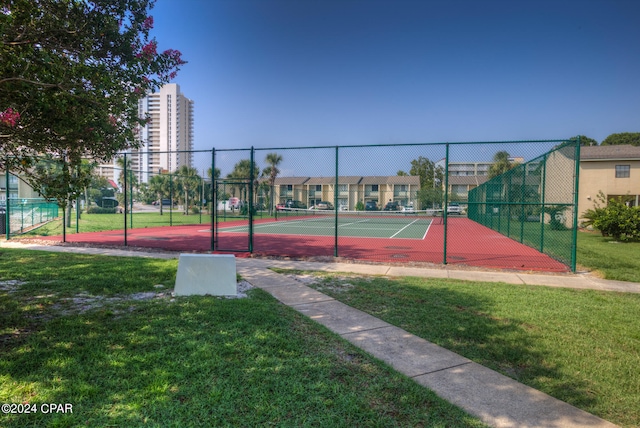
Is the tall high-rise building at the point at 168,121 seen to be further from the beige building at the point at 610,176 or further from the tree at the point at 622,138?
the beige building at the point at 610,176

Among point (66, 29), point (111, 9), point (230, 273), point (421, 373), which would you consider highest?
point (111, 9)

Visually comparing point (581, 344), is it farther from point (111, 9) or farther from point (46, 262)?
point (46, 262)

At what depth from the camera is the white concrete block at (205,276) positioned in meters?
6.55

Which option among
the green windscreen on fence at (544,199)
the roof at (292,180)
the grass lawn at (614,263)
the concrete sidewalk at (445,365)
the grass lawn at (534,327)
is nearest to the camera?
the concrete sidewalk at (445,365)

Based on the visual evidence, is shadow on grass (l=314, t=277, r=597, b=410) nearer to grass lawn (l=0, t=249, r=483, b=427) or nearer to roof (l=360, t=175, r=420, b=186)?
grass lawn (l=0, t=249, r=483, b=427)

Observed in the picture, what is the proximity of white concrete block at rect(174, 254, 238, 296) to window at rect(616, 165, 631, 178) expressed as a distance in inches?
1276

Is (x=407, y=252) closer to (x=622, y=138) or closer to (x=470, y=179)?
(x=470, y=179)

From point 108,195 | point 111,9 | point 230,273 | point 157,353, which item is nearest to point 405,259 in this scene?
point 230,273

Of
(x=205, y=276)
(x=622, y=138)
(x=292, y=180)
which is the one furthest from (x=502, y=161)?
(x=622, y=138)

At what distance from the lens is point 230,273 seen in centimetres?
673

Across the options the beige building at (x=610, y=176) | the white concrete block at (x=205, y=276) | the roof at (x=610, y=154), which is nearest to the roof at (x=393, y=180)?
the white concrete block at (x=205, y=276)

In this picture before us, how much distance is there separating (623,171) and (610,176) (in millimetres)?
930

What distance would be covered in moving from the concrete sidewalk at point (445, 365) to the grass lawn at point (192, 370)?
242 mm

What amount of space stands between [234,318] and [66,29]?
4082 millimetres
